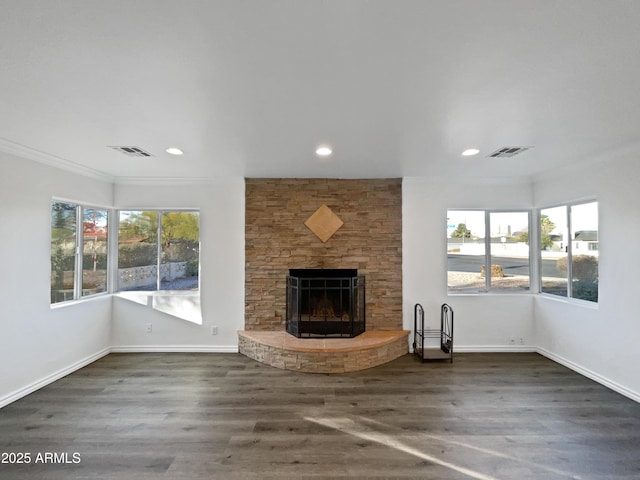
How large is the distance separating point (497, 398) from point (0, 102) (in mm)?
4976

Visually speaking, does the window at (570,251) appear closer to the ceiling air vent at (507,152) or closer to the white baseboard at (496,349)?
the white baseboard at (496,349)

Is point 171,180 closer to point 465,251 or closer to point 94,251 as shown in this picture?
point 94,251

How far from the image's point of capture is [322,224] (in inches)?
174

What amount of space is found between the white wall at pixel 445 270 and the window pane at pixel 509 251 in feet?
0.59

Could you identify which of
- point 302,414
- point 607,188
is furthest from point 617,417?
point 302,414

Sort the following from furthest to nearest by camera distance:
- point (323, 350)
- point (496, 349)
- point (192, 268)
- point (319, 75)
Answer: point (192, 268) < point (496, 349) < point (323, 350) < point (319, 75)

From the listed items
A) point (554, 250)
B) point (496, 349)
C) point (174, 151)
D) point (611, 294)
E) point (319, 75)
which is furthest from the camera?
point (496, 349)

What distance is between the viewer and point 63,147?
3.03 m

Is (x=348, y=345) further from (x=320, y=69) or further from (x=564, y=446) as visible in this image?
(x=320, y=69)

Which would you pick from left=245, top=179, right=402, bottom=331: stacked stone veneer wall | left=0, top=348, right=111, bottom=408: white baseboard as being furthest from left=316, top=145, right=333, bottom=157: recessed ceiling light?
left=0, top=348, right=111, bottom=408: white baseboard

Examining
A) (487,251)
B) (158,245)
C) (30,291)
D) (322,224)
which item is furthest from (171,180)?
(487,251)

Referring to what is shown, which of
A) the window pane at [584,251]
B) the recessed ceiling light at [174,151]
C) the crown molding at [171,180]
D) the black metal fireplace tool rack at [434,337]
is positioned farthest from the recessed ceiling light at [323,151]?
the window pane at [584,251]

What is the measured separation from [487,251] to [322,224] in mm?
2614

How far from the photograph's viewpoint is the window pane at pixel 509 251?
452 centimetres
